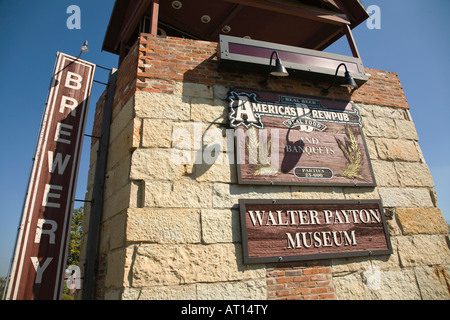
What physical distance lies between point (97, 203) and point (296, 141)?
309 centimetres

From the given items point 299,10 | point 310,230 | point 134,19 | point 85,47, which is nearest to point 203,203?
point 310,230

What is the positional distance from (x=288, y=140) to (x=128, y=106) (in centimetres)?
234

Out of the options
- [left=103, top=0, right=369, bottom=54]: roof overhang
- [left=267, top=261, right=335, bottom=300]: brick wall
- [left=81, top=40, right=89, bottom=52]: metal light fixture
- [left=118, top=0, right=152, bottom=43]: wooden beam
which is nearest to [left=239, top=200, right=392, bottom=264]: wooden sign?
[left=267, top=261, right=335, bottom=300]: brick wall

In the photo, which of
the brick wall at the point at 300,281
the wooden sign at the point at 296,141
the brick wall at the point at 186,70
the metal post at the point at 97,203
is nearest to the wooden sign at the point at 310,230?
the brick wall at the point at 300,281

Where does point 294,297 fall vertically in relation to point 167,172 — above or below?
below

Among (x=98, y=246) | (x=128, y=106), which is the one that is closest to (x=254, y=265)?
(x=98, y=246)

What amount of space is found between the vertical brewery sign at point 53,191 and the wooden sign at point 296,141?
233 centimetres

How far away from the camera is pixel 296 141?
13.0ft

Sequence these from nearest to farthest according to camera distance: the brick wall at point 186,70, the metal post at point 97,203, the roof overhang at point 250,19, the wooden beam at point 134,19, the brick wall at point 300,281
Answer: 1. the brick wall at point 300,281
2. the metal post at point 97,203
3. the brick wall at point 186,70
4. the wooden beam at point 134,19
5. the roof overhang at point 250,19

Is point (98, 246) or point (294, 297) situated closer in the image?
point (294, 297)

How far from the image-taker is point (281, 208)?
11.6 ft

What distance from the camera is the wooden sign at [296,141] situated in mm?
3682

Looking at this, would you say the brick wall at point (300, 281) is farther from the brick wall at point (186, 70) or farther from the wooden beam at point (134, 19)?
the wooden beam at point (134, 19)

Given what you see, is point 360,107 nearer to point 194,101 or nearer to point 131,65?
point 194,101
